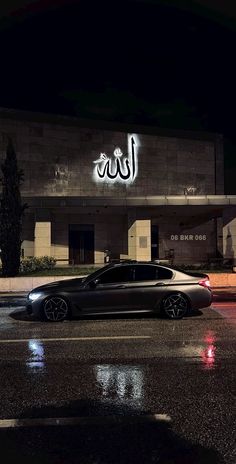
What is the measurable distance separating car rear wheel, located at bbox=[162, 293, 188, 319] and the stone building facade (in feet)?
58.7

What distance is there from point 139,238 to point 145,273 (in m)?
18.4

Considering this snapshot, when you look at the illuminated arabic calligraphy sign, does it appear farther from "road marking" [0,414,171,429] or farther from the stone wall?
"road marking" [0,414,171,429]

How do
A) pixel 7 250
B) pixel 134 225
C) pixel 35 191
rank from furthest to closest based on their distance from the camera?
1. pixel 35 191
2. pixel 134 225
3. pixel 7 250

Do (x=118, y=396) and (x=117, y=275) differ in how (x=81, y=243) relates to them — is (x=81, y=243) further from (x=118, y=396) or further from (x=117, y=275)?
(x=118, y=396)

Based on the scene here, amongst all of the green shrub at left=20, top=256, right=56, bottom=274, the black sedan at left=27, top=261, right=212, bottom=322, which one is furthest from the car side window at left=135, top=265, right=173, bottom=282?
the green shrub at left=20, top=256, right=56, bottom=274

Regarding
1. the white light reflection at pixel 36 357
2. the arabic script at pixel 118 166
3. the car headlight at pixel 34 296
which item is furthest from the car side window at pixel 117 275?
the arabic script at pixel 118 166

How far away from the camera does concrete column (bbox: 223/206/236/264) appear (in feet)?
97.6

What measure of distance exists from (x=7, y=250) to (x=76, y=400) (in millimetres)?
16510

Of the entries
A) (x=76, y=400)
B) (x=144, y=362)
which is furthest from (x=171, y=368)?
(x=76, y=400)

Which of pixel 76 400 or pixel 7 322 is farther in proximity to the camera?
pixel 7 322

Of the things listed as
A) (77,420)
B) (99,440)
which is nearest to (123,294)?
(77,420)

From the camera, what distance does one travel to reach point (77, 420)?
4609mm

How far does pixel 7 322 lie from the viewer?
36.4 feet

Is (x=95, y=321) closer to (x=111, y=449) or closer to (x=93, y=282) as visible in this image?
(x=93, y=282)
